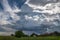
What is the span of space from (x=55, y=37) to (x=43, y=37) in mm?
564

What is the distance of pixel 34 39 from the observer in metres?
7.41

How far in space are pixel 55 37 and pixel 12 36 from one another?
1952 millimetres

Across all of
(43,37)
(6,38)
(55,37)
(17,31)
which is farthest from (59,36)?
(6,38)

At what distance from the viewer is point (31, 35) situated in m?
7.48

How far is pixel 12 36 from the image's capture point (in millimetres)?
7328

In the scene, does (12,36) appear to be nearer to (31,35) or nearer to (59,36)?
(31,35)

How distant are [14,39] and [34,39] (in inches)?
34.7

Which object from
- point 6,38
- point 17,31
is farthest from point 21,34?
point 6,38

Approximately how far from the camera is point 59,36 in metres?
7.62

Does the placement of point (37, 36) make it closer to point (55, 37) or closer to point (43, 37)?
point (43, 37)

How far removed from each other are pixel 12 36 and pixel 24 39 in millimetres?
542

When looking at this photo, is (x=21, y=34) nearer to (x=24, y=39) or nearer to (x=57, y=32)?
(x=24, y=39)

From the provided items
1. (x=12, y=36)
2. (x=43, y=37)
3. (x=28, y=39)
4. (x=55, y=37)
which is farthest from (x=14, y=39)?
(x=55, y=37)

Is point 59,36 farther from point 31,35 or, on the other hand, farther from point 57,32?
point 31,35
